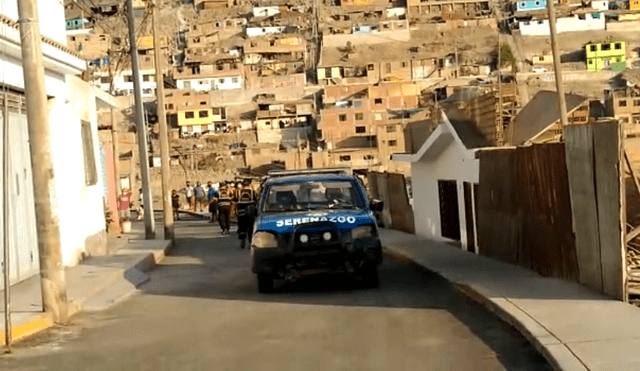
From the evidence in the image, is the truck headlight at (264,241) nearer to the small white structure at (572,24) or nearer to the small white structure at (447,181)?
the small white structure at (447,181)

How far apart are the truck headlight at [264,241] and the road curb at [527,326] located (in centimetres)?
279

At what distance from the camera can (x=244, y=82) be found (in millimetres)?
117438

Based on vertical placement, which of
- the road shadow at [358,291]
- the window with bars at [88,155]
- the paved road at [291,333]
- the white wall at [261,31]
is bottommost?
the road shadow at [358,291]

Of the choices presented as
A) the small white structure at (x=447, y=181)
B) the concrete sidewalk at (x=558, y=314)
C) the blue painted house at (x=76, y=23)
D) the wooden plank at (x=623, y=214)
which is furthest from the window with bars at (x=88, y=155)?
the blue painted house at (x=76, y=23)

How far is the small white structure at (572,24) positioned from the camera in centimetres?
13212

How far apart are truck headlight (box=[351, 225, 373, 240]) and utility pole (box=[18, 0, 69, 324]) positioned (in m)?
4.74

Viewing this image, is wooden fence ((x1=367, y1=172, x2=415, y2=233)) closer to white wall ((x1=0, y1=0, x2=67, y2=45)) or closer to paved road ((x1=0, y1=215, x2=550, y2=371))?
white wall ((x1=0, y1=0, x2=67, y2=45))

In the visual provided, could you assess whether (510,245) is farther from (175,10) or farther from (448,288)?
(175,10)

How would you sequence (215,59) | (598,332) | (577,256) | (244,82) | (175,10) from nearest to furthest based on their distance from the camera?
(598,332) < (577,256) < (244,82) < (215,59) < (175,10)

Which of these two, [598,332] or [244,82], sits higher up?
[244,82]

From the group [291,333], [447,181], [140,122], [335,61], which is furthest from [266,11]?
[291,333]

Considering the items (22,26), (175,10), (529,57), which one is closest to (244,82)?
(529,57)

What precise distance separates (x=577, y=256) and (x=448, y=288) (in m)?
2.52

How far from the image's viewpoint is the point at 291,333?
12.4m
